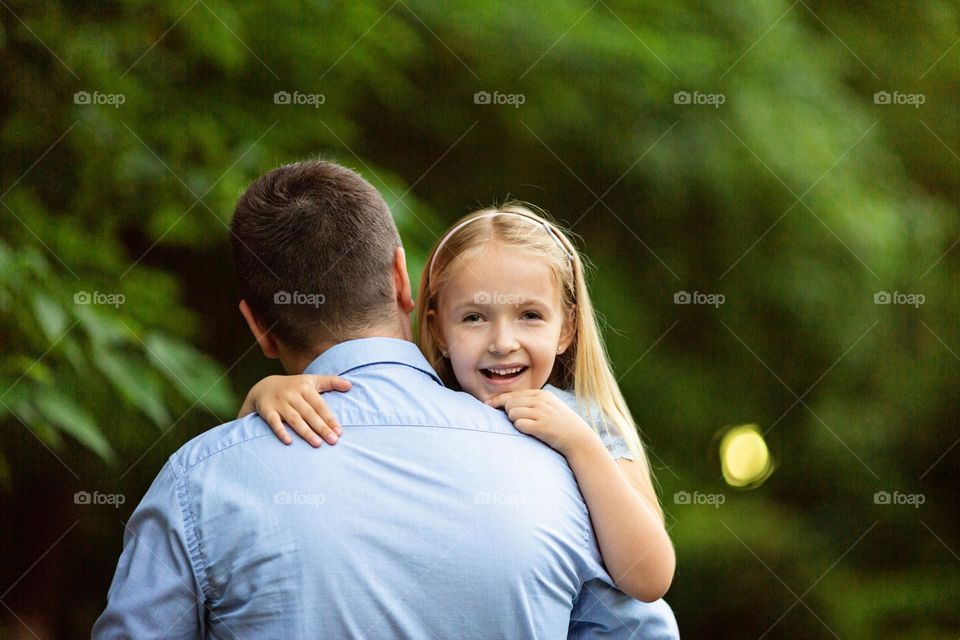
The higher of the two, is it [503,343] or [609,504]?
[503,343]

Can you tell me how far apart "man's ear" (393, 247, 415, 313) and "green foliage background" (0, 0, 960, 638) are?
0.79m

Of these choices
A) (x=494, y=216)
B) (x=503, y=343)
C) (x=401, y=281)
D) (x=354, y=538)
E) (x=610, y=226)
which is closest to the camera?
(x=354, y=538)

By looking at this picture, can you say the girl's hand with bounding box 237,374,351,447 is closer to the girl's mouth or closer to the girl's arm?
the girl's arm

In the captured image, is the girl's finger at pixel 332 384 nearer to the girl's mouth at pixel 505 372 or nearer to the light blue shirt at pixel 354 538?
the light blue shirt at pixel 354 538

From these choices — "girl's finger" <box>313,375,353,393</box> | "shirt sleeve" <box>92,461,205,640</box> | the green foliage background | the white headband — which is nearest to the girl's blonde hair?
the white headband

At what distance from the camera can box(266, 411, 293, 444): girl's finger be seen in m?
1.34

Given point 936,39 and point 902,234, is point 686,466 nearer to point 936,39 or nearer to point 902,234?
point 902,234

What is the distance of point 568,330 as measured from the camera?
212 centimetres

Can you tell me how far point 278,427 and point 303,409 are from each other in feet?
0.13

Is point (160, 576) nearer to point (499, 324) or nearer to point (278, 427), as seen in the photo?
point (278, 427)

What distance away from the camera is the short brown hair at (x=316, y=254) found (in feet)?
4.87

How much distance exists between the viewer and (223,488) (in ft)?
4.29

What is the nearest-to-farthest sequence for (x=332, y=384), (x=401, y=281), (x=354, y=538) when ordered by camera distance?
(x=354, y=538)
(x=332, y=384)
(x=401, y=281)

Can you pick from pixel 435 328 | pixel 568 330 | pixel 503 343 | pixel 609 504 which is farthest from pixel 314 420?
pixel 568 330
